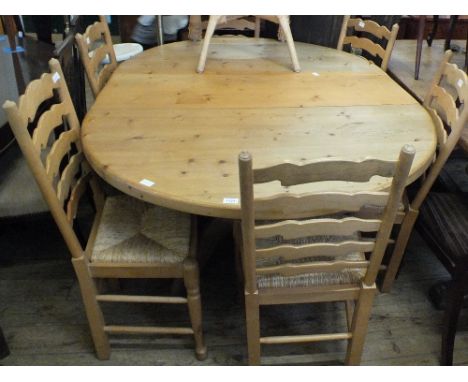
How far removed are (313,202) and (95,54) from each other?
1380mm

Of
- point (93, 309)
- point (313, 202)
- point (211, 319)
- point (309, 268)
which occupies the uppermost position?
point (313, 202)

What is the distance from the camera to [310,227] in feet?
3.23

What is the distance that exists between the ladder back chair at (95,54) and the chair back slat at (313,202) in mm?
1143

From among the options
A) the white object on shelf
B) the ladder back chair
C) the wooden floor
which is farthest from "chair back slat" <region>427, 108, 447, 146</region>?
the white object on shelf

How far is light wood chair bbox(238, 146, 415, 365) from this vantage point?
34.8 inches

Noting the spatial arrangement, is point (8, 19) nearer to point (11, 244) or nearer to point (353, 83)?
point (11, 244)

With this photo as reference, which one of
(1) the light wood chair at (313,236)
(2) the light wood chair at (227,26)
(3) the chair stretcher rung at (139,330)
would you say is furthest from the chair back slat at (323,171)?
(2) the light wood chair at (227,26)

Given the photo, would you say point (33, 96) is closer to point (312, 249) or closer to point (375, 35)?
point (312, 249)

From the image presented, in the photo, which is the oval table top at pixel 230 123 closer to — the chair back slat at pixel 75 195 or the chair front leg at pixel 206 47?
the chair front leg at pixel 206 47

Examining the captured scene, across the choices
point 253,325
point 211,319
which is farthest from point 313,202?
point 211,319

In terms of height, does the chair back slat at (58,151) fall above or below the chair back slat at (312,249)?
above

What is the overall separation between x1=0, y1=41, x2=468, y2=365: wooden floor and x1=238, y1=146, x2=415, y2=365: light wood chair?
7.5 inches

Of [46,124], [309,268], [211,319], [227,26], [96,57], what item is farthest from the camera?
[227,26]

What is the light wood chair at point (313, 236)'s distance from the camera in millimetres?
883
